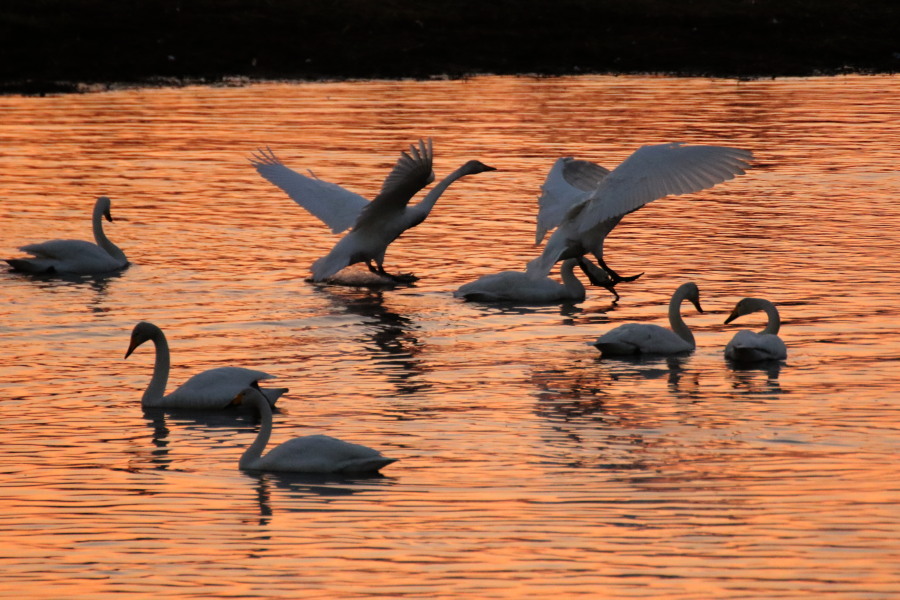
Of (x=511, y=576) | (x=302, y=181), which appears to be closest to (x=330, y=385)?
(x=511, y=576)

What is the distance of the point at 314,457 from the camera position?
8.89 metres

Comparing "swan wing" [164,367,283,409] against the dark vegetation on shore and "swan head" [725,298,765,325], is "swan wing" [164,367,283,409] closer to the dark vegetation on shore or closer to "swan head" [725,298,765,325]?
"swan head" [725,298,765,325]

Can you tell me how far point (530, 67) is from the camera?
1468 inches

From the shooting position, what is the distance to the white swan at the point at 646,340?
39.3ft

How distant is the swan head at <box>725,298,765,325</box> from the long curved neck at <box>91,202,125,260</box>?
6.60m

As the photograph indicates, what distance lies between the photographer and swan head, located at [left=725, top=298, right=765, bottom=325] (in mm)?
12391

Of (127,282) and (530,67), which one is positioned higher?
(530,67)

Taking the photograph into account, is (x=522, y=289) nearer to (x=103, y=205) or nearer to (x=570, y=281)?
(x=570, y=281)

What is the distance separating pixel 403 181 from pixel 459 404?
14.0 ft

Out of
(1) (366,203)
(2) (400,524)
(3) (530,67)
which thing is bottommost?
(2) (400,524)

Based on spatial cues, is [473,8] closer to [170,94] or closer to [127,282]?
[170,94]

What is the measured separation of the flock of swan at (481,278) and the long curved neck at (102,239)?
0.05 ft

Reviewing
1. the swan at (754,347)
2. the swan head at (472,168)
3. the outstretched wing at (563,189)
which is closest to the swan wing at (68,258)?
the swan head at (472,168)

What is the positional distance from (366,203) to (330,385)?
5.31 m
